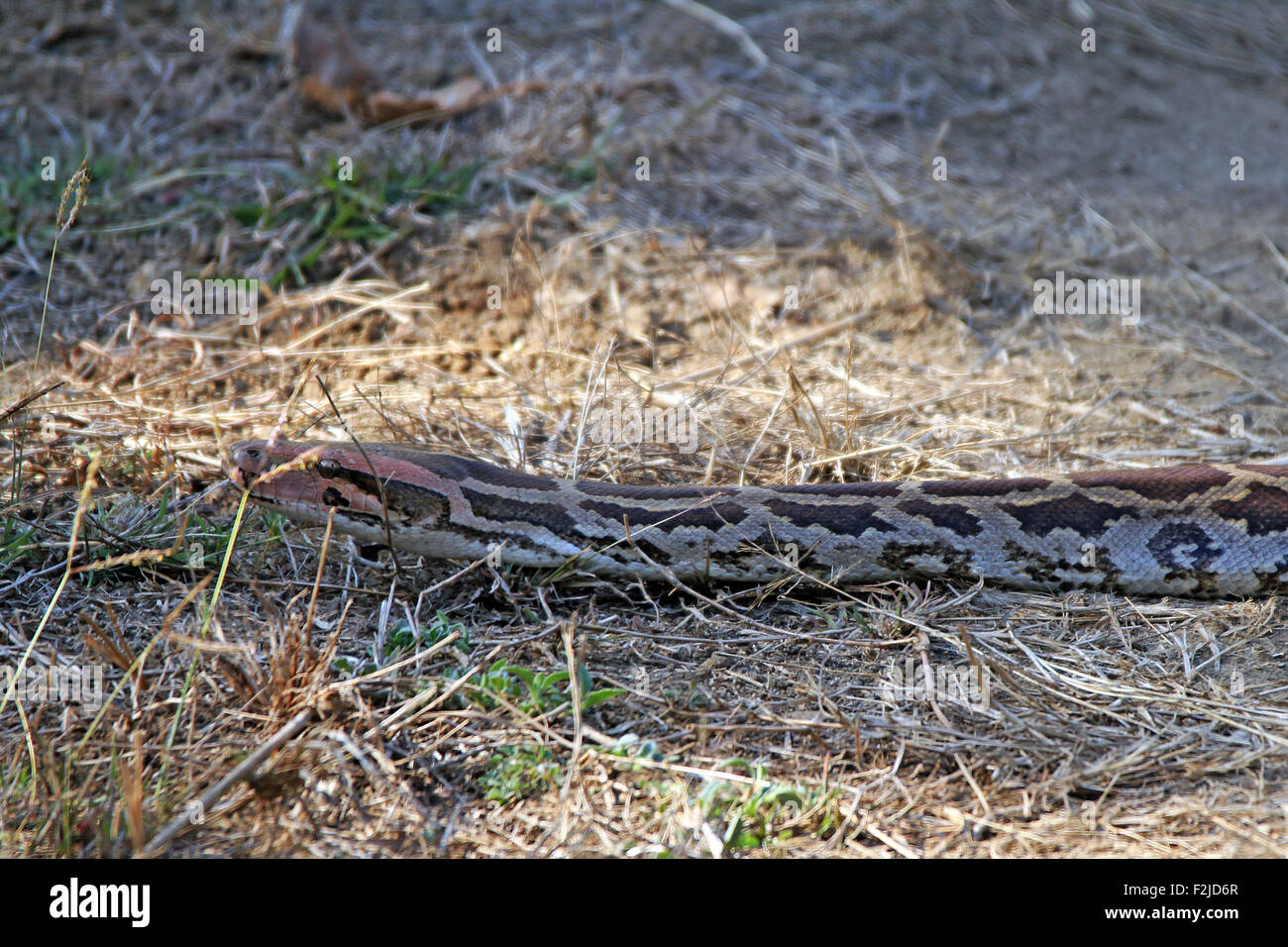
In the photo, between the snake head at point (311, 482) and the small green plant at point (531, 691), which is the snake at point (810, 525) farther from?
the small green plant at point (531, 691)

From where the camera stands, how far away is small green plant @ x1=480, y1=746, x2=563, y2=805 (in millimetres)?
3320

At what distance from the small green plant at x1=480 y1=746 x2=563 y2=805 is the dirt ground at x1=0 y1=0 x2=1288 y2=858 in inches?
0.8

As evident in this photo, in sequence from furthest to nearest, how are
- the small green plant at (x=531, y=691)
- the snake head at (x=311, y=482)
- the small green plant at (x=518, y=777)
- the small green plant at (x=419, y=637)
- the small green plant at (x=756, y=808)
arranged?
1. the snake head at (x=311, y=482)
2. the small green plant at (x=419, y=637)
3. the small green plant at (x=531, y=691)
4. the small green plant at (x=518, y=777)
5. the small green plant at (x=756, y=808)

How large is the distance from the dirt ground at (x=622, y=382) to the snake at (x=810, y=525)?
158 mm

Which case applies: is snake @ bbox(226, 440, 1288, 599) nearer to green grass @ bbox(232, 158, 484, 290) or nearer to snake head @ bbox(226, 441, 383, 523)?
snake head @ bbox(226, 441, 383, 523)

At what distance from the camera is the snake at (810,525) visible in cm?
457

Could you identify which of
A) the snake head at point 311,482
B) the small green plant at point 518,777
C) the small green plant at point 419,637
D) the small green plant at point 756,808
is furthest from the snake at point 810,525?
the small green plant at point 756,808

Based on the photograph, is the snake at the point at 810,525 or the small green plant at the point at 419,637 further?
the snake at the point at 810,525

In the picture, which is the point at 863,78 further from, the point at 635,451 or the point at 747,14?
the point at 635,451

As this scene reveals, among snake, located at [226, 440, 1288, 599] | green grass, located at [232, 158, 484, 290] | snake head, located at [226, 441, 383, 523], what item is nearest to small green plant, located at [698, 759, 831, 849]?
snake, located at [226, 440, 1288, 599]

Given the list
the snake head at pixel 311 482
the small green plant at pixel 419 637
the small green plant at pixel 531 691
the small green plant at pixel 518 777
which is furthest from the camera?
the snake head at pixel 311 482

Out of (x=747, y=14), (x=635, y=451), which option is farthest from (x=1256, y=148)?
(x=635, y=451)

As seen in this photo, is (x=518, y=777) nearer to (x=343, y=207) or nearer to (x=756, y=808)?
(x=756, y=808)
